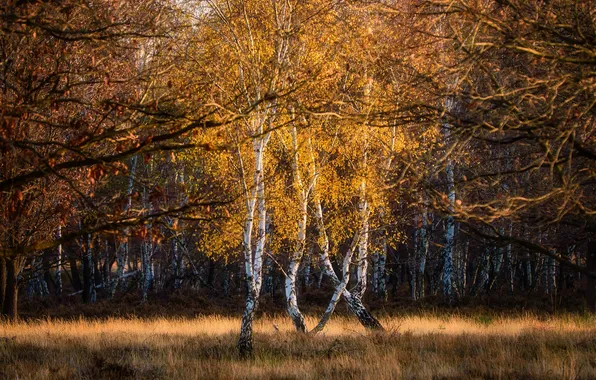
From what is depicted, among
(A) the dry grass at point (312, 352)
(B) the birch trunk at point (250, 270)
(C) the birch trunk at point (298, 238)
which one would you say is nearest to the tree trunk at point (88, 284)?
(A) the dry grass at point (312, 352)

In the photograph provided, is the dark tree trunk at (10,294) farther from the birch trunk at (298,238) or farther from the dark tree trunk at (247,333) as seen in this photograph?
the dark tree trunk at (247,333)

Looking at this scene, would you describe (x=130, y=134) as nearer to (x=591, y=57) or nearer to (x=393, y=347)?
(x=591, y=57)

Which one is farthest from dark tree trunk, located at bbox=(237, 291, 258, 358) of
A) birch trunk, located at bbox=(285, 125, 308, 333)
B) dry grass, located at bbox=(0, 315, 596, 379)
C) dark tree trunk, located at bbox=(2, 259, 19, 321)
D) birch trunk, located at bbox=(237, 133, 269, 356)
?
dark tree trunk, located at bbox=(2, 259, 19, 321)

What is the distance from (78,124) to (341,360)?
581cm

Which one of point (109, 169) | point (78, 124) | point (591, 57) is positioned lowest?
point (109, 169)

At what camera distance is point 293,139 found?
13977 millimetres

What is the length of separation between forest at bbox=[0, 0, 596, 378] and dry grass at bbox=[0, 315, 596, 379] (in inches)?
2.7

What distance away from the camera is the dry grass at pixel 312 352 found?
9.27 m

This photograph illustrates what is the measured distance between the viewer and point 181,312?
2495 centimetres

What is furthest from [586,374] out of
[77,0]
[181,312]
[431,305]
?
[181,312]

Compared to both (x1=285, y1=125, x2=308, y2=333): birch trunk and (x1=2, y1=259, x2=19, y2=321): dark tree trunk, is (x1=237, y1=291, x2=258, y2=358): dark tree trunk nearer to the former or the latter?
(x1=285, y1=125, x2=308, y2=333): birch trunk

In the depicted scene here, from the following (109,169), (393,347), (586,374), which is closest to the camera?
(109,169)

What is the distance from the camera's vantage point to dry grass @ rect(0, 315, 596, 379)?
9273mm

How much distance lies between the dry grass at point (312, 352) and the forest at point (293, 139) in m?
0.07
